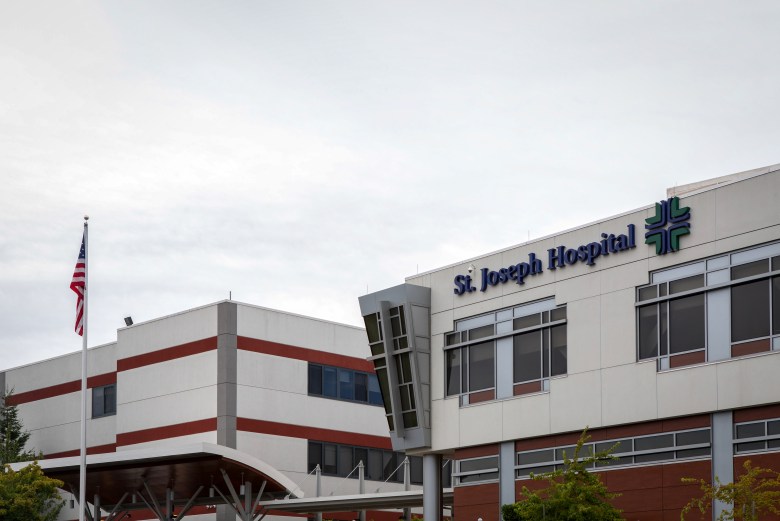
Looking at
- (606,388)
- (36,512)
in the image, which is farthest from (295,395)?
(606,388)

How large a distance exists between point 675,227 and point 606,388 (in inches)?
229

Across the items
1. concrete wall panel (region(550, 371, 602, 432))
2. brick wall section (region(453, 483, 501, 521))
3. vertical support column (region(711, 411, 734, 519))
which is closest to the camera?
vertical support column (region(711, 411, 734, 519))

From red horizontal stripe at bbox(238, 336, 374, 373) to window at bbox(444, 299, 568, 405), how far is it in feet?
55.3

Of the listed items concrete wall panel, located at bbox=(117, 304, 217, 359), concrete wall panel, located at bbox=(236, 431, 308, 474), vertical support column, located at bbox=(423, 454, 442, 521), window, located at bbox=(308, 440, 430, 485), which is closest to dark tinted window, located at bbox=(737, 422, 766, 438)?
vertical support column, located at bbox=(423, 454, 442, 521)

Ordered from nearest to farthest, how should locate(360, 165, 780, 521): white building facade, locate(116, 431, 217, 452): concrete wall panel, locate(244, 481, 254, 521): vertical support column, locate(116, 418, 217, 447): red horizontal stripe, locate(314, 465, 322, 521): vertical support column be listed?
1. locate(360, 165, 780, 521): white building facade
2. locate(244, 481, 254, 521): vertical support column
3. locate(116, 431, 217, 452): concrete wall panel
4. locate(116, 418, 217, 447): red horizontal stripe
5. locate(314, 465, 322, 521): vertical support column

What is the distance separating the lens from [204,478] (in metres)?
59.1

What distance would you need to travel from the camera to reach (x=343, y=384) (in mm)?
70188

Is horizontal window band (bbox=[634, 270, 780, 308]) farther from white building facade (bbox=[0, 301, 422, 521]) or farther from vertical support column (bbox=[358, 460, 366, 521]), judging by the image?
A: white building facade (bbox=[0, 301, 422, 521])

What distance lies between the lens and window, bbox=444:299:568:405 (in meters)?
46.7

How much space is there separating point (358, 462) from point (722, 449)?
32.3 meters

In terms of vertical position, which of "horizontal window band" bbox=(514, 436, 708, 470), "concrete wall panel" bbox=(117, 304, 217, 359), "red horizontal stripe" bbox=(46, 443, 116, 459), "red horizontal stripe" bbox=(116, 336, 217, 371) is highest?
"concrete wall panel" bbox=(117, 304, 217, 359)

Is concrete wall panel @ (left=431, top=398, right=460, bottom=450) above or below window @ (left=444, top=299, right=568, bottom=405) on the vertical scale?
below

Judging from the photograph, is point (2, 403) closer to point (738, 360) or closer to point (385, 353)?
point (385, 353)

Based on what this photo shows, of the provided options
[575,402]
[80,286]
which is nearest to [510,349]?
[575,402]
